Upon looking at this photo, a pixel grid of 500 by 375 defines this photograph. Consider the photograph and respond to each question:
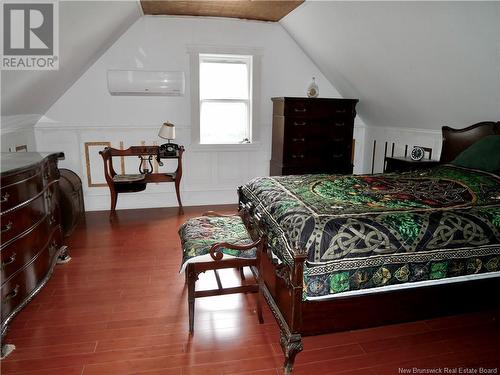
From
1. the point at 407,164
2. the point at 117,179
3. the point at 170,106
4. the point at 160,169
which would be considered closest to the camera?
the point at 407,164

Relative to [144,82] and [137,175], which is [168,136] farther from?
[144,82]

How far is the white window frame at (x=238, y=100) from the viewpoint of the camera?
15.7 ft

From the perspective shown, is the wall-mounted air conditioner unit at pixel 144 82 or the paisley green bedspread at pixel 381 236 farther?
the wall-mounted air conditioner unit at pixel 144 82

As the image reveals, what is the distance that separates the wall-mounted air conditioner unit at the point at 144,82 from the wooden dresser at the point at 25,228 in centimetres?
199

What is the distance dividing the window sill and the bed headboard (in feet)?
7.96

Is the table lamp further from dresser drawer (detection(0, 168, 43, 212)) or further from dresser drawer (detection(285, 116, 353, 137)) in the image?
dresser drawer (detection(0, 168, 43, 212))

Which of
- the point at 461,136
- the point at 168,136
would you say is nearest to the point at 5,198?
the point at 168,136

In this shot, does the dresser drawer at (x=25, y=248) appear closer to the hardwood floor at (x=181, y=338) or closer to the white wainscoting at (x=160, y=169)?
the hardwood floor at (x=181, y=338)

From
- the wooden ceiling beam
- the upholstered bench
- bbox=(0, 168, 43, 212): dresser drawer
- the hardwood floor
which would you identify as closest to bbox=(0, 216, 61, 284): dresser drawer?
bbox=(0, 168, 43, 212): dresser drawer

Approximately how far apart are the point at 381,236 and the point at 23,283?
218cm

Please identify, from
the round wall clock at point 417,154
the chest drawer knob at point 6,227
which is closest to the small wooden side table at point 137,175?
the chest drawer knob at point 6,227

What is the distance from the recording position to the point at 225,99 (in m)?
5.11

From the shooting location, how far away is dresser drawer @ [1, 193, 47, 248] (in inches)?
80.2

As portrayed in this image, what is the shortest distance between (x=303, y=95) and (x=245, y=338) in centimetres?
389
